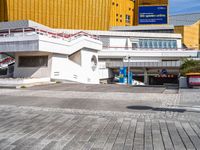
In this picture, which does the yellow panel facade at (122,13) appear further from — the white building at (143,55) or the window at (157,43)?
the white building at (143,55)

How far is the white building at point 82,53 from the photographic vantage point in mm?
23352

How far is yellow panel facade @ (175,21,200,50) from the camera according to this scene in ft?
255

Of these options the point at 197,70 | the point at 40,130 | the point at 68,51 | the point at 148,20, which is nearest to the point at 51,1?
the point at 148,20

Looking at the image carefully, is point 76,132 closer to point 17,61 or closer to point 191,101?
point 191,101

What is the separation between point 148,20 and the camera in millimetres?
63688

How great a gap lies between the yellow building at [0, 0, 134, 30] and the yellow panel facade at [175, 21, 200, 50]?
2927 centimetres

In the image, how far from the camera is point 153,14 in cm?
6425

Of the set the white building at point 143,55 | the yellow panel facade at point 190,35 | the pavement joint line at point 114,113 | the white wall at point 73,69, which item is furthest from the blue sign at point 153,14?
the pavement joint line at point 114,113

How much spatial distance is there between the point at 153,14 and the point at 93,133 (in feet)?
201

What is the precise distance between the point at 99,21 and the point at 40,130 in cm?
5259

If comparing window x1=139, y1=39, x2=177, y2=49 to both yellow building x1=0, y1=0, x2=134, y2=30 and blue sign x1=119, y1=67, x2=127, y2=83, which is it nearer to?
yellow building x1=0, y1=0, x2=134, y2=30


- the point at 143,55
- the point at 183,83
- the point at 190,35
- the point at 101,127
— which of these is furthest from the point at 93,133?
the point at 190,35

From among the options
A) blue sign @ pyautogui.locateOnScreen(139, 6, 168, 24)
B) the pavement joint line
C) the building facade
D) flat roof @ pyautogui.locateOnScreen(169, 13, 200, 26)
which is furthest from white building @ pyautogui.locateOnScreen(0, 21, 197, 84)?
flat roof @ pyautogui.locateOnScreen(169, 13, 200, 26)

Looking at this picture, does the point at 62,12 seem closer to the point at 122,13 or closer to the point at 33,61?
the point at 122,13
